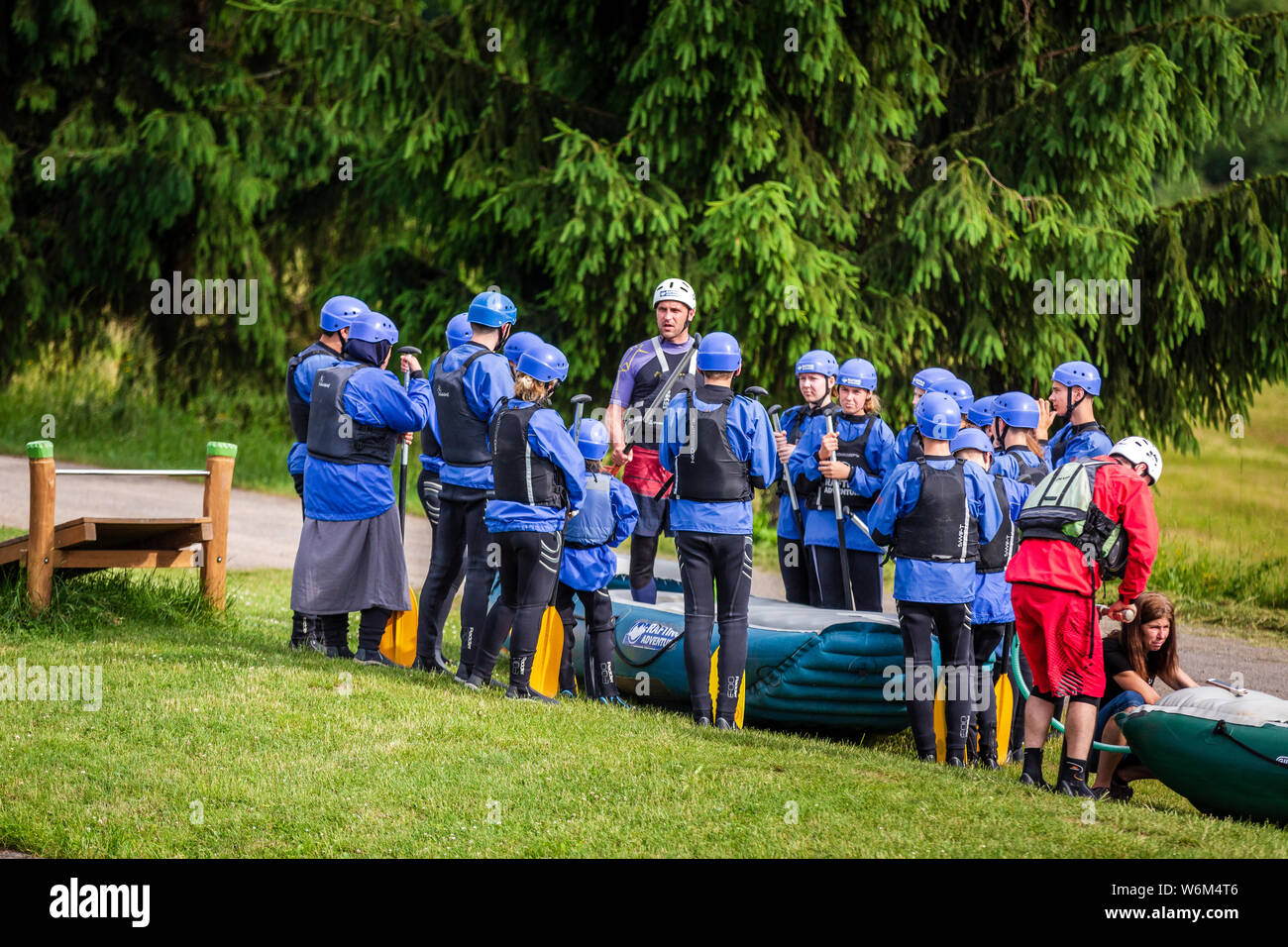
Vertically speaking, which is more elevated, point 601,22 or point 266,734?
point 601,22

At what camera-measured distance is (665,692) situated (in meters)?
8.34

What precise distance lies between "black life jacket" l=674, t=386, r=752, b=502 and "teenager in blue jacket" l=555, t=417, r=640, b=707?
733mm

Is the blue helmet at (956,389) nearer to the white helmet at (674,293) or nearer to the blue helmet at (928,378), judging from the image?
the blue helmet at (928,378)

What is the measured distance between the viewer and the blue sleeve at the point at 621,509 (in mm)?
7953

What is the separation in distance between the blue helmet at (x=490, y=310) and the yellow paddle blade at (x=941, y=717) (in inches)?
123

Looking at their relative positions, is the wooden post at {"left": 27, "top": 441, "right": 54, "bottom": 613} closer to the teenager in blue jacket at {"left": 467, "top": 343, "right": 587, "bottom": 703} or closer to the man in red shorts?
the teenager in blue jacket at {"left": 467, "top": 343, "right": 587, "bottom": 703}

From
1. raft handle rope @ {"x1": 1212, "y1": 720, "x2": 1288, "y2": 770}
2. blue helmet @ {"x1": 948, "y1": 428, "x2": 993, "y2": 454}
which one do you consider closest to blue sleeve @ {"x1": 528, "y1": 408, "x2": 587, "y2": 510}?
blue helmet @ {"x1": 948, "y1": 428, "x2": 993, "y2": 454}

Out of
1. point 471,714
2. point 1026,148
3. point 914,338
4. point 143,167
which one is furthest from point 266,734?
point 143,167

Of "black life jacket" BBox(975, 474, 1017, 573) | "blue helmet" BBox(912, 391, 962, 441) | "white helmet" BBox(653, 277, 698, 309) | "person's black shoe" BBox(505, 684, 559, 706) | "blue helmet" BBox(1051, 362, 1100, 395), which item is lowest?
"person's black shoe" BBox(505, 684, 559, 706)

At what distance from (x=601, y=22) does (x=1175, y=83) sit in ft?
18.1

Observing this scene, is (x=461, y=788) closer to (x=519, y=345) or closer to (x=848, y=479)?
(x=519, y=345)

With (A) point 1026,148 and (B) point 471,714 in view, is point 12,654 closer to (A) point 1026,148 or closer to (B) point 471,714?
(B) point 471,714

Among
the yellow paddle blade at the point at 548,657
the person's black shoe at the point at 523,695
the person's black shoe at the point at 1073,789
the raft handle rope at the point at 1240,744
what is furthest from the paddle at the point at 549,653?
the raft handle rope at the point at 1240,744
